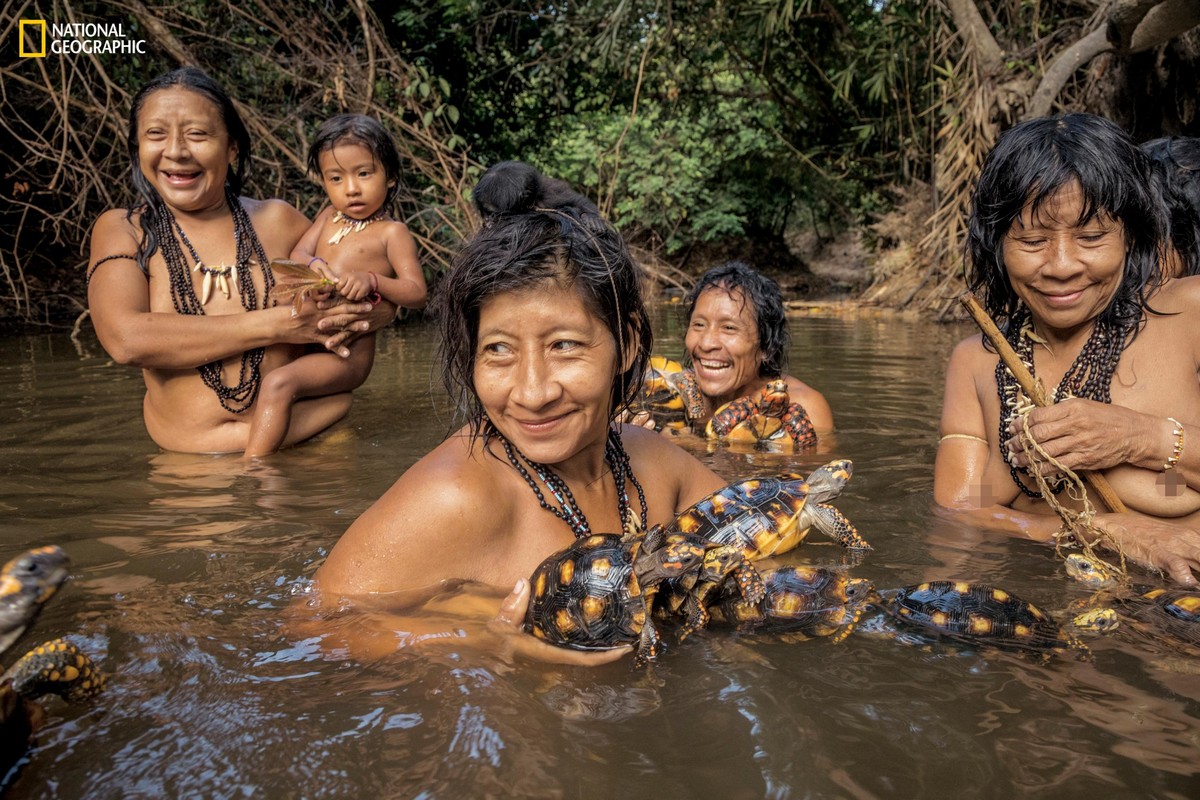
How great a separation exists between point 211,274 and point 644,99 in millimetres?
14019

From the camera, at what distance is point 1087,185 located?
3.24 metres

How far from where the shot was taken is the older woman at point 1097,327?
328 centimetres

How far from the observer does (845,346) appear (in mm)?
10453

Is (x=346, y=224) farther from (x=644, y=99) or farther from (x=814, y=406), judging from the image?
(x=644, y=99)

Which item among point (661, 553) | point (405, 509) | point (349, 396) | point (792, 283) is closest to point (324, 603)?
point (405, 509)

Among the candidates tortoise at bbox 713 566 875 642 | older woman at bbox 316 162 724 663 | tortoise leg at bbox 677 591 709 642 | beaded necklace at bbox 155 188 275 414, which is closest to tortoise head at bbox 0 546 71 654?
older woman at bbox 316 162 724 663

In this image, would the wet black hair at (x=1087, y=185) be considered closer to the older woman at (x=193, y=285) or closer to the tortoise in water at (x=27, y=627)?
the tortoise in water at (x=27, y=627)

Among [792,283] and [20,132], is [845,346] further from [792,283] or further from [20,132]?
[792,283]

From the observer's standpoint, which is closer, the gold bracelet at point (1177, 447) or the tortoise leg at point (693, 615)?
the tortoise leg at point (693, 615)

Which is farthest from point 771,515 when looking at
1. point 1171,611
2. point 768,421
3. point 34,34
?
point 34,34

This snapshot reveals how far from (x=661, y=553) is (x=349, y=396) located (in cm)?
352

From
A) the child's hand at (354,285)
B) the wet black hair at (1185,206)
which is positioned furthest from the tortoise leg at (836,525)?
the child's hand at (354,285)

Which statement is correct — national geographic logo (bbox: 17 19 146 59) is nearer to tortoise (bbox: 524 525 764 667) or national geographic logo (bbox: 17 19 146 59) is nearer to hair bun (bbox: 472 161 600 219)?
hair bun (bbox: 472 161 600 219)

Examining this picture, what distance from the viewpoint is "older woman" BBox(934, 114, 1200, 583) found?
10.8ft
